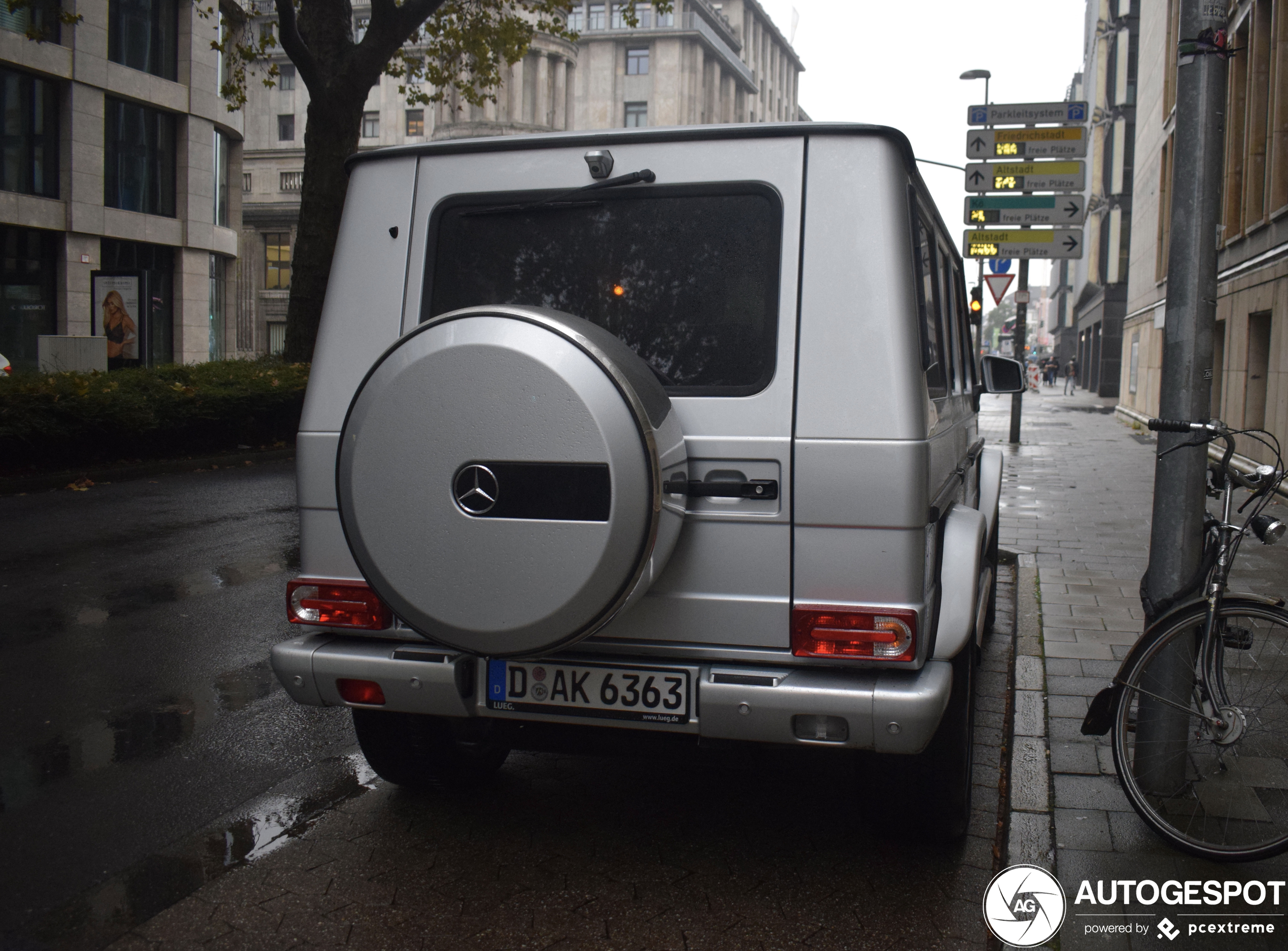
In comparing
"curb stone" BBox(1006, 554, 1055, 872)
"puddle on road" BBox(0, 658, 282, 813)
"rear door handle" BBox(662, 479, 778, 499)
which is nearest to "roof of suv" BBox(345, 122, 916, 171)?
"rear door handle" BBox(662, 479, 778, 499)

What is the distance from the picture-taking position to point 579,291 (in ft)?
11.0

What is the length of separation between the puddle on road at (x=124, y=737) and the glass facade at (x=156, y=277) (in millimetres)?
25269

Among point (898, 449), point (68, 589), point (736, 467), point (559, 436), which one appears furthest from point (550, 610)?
point (68, 589)

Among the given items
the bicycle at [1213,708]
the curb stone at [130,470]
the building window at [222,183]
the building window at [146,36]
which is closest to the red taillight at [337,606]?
the bicycle at [1213,708]

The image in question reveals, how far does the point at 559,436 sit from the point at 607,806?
5.26 ft

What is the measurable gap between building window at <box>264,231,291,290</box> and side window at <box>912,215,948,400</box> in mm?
61688

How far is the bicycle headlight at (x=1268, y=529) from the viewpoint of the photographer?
3.41 meters

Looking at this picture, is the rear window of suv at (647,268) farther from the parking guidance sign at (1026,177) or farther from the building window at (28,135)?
the building window at (28,135)

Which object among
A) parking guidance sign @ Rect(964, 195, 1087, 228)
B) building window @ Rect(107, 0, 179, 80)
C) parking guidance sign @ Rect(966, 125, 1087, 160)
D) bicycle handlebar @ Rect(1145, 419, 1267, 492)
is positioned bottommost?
bicycle handlebar @ Rect(1145, 419, 1267, 492)

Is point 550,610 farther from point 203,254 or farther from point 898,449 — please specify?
point 203,254

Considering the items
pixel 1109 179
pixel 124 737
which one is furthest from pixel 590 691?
pixel 1109 179

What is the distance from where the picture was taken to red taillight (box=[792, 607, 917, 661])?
9.80 ft

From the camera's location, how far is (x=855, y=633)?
3016mm

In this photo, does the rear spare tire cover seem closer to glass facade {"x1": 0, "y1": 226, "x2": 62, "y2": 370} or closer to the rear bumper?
the rear bumper
